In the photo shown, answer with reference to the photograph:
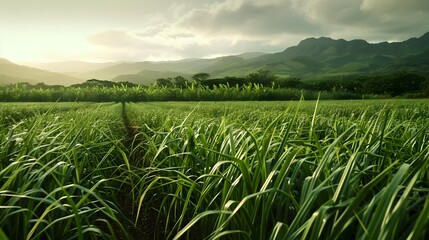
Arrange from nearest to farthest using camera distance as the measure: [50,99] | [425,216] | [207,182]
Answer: [425,216]
[207,182]
[50,99]

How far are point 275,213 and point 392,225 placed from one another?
76 centimetres

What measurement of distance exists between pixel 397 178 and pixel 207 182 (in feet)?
3.39

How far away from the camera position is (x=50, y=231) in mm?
1730

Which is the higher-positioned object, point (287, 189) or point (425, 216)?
point (425, 216)

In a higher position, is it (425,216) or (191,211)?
(425,216)

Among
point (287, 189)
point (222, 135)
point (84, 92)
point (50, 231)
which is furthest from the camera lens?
point (84, 92)

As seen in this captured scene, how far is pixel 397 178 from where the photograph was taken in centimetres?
107

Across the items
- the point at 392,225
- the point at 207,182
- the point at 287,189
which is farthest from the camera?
the point at 207,182

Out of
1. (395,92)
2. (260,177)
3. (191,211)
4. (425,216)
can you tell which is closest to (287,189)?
(260,177)

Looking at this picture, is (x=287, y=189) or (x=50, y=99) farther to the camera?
(x=50, y=99)

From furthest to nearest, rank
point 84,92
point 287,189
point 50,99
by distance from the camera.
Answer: point 84,92 → point 50,99 → point 287,189

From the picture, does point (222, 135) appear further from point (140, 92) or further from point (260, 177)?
point (140, 92)

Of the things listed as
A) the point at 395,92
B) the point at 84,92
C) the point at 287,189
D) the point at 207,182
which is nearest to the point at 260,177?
the point at 287,189

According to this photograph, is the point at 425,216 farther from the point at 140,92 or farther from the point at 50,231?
the point at 140,92
